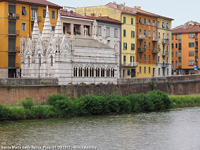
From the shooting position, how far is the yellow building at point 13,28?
7744 cm

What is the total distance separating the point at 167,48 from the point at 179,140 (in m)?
73.9

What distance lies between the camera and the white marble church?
215 ft

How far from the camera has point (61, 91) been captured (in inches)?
2574

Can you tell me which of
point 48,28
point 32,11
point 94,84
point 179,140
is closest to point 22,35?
point 32,11

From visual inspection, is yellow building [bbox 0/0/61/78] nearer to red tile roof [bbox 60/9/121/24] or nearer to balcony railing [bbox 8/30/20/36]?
balcony railing [bbox 8/30/20/36]

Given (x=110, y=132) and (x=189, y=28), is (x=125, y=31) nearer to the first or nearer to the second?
(x=189, y=28)

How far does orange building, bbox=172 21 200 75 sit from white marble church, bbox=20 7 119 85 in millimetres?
57360

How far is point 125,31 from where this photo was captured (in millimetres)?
102688

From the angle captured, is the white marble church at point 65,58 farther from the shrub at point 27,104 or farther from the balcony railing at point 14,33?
the shrub at point 27,104

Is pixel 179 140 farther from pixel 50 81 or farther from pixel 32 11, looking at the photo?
pixel 32 11

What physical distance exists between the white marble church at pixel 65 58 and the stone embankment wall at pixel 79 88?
1.01 m

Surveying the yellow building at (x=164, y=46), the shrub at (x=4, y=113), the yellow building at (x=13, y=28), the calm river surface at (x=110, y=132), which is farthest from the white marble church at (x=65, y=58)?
the yellow building at (x=164, y=46)

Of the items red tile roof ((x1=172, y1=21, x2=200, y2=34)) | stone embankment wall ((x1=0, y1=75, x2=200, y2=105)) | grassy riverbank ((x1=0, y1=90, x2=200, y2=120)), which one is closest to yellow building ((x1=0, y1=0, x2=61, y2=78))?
stone embankment wall ((x1=0, y1=75, x2=200, y2=105))

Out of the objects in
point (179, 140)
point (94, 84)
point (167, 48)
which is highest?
point (167, 48)
